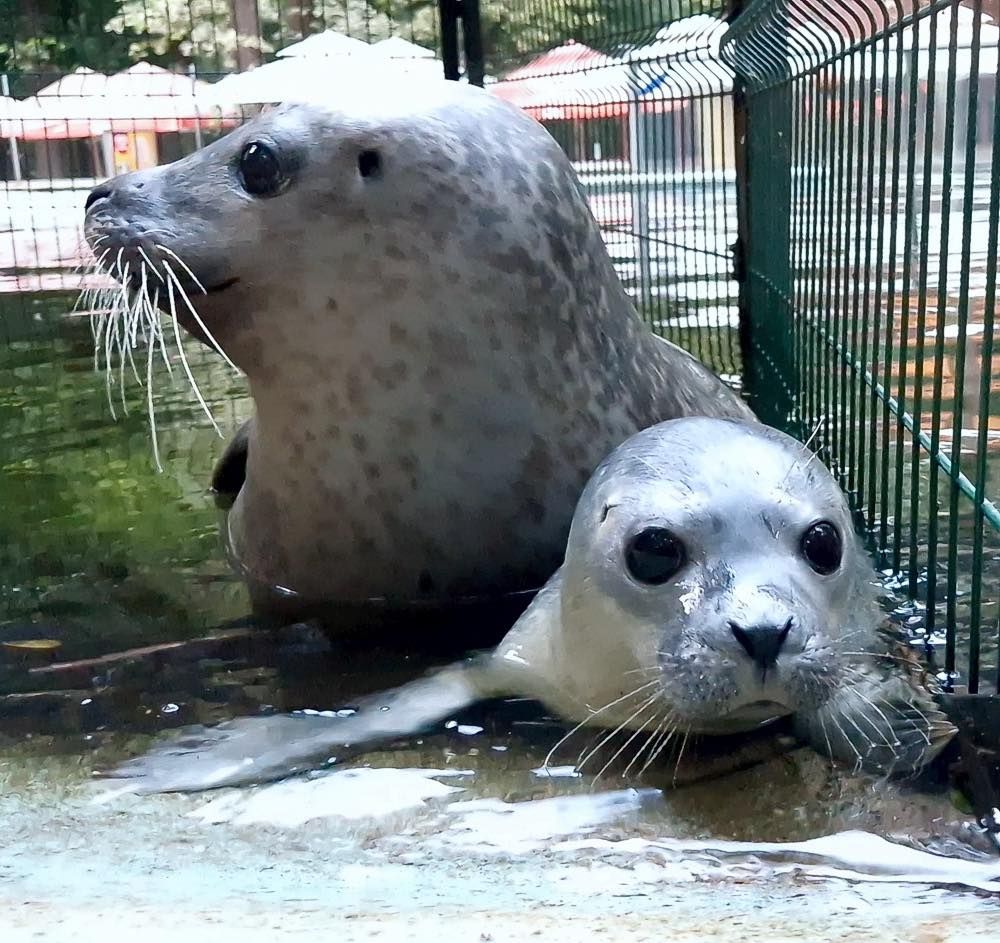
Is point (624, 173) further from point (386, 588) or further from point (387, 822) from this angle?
point (387, 822)

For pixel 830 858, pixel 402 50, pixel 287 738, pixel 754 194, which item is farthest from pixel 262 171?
pixel 402 50

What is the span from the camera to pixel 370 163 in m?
2.81

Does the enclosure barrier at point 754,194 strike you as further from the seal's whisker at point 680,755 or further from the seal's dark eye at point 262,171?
the seal's dark eye at point 262,171

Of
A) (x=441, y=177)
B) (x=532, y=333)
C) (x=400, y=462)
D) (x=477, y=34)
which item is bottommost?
(x=400, y=462)

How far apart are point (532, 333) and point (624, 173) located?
14.2 ft

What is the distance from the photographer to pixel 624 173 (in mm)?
7055

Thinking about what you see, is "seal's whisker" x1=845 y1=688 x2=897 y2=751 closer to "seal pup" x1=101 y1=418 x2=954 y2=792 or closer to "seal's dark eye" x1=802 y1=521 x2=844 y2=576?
"seal pup" x1=101 y1=418 x2=954 y2=792

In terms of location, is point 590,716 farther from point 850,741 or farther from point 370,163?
point 370,163

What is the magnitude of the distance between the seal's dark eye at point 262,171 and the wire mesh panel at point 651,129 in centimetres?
269

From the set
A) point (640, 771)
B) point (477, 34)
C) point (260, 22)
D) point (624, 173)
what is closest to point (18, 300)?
point (260, 22)

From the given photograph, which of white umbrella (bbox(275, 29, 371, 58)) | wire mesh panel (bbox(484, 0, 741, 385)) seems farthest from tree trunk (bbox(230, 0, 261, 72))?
wire mesh panel (bbox(484, 0, 741, 385))

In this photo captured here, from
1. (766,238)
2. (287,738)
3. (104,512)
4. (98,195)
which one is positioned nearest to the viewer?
(287,738)

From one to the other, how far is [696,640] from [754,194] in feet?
11.3

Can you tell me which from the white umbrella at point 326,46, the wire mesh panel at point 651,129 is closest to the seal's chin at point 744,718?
the wire mesh panel at point 651,129
